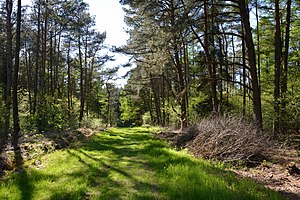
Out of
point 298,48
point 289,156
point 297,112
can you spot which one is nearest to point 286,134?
point 297,112

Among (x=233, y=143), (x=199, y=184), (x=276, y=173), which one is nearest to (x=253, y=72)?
(x=233, y=143)

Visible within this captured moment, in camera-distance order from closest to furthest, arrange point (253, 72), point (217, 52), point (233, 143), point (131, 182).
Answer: point (131, 182), point (233, 143), point (253, 72), point (217, 52)

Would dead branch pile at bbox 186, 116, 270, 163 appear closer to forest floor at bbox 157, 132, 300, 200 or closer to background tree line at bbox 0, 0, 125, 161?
forest floor at bbox 157, 132, 300, 200

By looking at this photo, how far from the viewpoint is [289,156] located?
7.25 m

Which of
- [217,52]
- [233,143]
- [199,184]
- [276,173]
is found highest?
[217,52]

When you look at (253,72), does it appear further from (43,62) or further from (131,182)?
(43,62)

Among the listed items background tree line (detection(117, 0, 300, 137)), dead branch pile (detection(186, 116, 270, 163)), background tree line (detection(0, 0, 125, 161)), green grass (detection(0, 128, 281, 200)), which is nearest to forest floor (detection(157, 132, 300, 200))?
dead branch pile (detection(186, 116, 270, 163))

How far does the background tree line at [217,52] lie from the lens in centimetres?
918

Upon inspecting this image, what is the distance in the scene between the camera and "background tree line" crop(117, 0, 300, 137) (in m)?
9.18

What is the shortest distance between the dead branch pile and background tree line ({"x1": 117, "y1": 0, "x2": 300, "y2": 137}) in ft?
5.20

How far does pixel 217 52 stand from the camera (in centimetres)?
1587

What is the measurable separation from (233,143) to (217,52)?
10.3 metres

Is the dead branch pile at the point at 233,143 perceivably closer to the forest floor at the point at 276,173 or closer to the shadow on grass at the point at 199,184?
the forest floor at the point at 276,173

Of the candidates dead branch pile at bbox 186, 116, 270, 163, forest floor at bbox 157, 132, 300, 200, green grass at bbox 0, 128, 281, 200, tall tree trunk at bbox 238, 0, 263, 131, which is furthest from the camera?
tall tree trunk at bbox 238, 0, 263, 131
